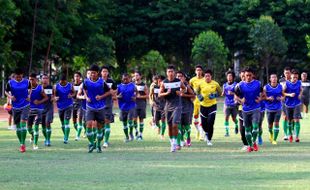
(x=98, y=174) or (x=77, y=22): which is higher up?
(x=77, y=22)

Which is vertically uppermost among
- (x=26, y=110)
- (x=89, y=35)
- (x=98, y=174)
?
(x=89, y=35)

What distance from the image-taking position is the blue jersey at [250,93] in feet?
65.8

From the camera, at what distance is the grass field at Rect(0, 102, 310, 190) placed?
534 inches

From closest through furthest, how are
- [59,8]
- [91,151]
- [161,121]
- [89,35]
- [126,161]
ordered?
[126,161]
[91,151]
[161,121]
[59,8]
[89,35]

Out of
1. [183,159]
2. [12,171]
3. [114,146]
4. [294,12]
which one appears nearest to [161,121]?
[114,146]

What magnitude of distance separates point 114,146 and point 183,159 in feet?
14.8

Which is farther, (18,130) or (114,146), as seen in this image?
(114,146)

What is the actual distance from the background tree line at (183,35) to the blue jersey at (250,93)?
4554 cm

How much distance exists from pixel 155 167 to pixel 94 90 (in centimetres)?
427

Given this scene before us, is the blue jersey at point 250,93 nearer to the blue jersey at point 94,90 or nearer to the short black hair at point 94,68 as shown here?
the blue jersey at point 94,90

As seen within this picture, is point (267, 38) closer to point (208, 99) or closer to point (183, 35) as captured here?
point (183, 35)

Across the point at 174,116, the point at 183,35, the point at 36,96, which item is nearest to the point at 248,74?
the point at 174,116

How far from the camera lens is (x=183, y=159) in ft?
59.2

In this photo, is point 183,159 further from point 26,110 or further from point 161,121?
point 161,121
